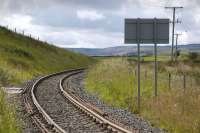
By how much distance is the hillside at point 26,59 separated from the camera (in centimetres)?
Answer: 4966

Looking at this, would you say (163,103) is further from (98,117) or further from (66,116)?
(66,116)

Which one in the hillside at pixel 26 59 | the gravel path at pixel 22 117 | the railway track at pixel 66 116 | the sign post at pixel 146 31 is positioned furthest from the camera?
the hillside at pixel 26 59

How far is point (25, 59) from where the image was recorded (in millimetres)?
68250

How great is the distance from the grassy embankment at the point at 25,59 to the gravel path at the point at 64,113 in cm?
841

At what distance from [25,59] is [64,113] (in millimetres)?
44862

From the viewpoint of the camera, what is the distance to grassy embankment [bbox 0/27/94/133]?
47.9 metres

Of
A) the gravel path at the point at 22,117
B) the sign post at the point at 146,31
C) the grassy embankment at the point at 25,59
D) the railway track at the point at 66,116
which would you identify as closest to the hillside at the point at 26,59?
the grassy embankment at the point at 25,59

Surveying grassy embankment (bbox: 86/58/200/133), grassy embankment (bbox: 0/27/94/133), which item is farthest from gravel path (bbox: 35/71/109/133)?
grassy embankment (bbox: 0/27/94/133)

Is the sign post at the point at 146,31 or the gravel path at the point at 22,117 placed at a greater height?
the sign post at the point at 146,31

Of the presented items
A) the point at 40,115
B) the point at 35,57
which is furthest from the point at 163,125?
A: the point at 35,57

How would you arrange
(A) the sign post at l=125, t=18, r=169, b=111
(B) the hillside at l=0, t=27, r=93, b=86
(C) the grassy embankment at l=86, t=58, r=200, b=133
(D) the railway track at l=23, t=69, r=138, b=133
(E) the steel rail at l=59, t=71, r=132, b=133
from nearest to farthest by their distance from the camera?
(E) the steel rail at l=59, t=71, r=132, b=133 < (D) the railway track at l=23, t=69, r=138, b=133 < (C) the grassy embankment at l=86, t=58, r=200, b=133 < (A) the sign post at l=125, t=18, r=169, b=111 < (B) the hillside at l=0, t=27, r=93, b=86

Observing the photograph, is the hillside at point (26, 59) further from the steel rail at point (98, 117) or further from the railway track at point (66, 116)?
the steel rail at point (98, 117)

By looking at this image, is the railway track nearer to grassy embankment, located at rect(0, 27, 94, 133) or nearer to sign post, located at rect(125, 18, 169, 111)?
sign post, located at rect(125, 18, 169, 111)

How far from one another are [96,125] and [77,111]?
171 inches
